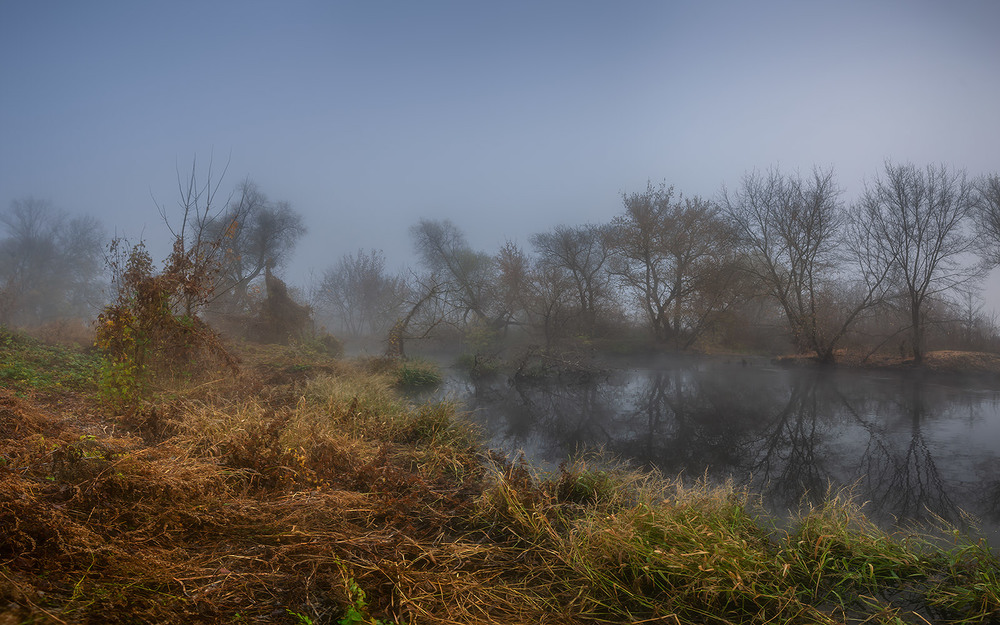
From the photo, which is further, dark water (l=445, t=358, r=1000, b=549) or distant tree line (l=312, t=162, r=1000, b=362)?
distant tree line (l=312, t=162, r=1000, b=362)

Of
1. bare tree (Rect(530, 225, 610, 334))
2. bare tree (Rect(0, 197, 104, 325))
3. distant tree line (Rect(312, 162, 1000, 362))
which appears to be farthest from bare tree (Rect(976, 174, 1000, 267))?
bare tree (Rect(0, 197, 104, 325))

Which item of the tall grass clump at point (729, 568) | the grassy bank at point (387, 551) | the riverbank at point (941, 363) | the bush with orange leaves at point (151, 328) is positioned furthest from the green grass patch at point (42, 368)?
the riverbank at point (941, 363)

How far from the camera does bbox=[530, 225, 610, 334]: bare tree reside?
24.1 m

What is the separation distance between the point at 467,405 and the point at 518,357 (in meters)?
5.69

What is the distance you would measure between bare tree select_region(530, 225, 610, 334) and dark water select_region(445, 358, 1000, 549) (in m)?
10.1

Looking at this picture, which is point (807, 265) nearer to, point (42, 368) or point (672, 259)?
point (672, 259)

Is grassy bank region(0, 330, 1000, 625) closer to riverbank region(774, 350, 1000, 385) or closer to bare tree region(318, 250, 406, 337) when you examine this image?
riverbank region(774, 350, 1000, 385)

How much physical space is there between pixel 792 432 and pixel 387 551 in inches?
297

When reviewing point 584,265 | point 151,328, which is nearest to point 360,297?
point 584,265

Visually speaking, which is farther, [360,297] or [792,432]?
[360,297]

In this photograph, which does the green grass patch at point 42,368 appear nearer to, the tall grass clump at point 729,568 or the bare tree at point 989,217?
the tall grass clump at point 729,568

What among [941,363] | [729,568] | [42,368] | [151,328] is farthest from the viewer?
[941,363]

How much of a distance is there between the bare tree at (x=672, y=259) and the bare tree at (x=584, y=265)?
33.0 inches

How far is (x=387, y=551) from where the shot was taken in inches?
125
